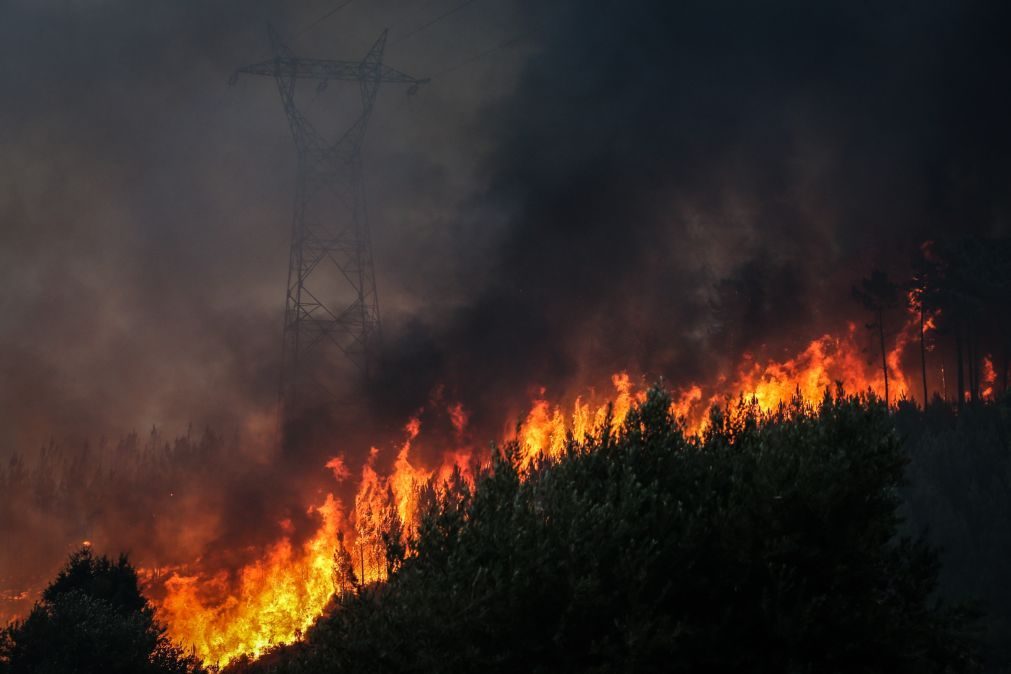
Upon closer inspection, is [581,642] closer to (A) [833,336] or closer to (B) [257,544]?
(B) [257,544]

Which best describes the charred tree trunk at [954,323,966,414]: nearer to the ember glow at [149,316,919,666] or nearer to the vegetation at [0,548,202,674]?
the ember glow at [149,316,919,666]

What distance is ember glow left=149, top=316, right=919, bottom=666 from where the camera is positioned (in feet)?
245

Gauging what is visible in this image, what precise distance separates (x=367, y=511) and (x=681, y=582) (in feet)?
251

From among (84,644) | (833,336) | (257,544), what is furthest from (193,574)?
(833,336)

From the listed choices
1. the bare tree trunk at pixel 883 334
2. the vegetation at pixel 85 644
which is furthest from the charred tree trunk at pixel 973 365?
the vegetation at pixel 85 644

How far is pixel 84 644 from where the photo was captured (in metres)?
46.2

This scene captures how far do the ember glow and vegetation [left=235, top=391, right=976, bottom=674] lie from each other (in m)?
26.0

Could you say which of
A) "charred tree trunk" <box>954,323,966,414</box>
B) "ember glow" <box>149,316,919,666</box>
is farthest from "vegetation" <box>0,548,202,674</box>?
"charred tree trunk" <box>954,323,966,414</box>

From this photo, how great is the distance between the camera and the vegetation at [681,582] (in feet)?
67.4

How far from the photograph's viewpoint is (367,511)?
308ft

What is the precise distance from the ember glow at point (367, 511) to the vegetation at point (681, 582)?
1024 inches

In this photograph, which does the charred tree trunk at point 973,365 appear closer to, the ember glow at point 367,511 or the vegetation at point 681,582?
the ember glow at point 367,511

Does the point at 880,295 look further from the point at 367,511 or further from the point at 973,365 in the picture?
the point at 367,511

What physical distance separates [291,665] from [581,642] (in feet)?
33.1
